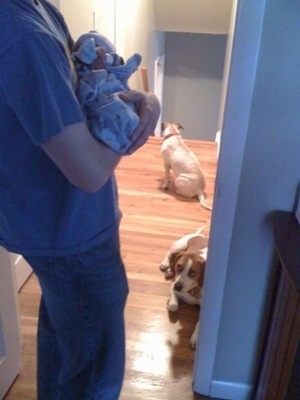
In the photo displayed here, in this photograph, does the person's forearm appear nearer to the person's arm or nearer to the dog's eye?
the person's arm

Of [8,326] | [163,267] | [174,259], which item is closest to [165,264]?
[163,267]

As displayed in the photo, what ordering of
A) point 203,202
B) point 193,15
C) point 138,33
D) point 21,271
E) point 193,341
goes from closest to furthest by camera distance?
point 193,341
point 21,271
point 203,202
point 138,33
point 193,15

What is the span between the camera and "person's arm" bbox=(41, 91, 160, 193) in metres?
0.65

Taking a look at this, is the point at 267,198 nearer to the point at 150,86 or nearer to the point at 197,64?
the point at 150,86

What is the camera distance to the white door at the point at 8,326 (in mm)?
1310

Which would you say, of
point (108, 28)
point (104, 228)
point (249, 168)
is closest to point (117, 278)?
point (104, 228)

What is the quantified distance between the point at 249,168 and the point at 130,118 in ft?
1.65

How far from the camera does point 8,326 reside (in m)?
1.34

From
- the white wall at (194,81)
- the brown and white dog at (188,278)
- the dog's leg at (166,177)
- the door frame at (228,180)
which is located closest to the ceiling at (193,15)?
the white wall at (194,81)

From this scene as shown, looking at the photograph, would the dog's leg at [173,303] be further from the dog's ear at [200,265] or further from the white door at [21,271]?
the white door at [21,271]

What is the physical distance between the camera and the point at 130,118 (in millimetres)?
728

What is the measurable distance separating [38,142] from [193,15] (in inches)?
189

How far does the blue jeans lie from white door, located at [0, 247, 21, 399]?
31 cm

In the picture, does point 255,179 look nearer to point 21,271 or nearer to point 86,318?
point 86,318
